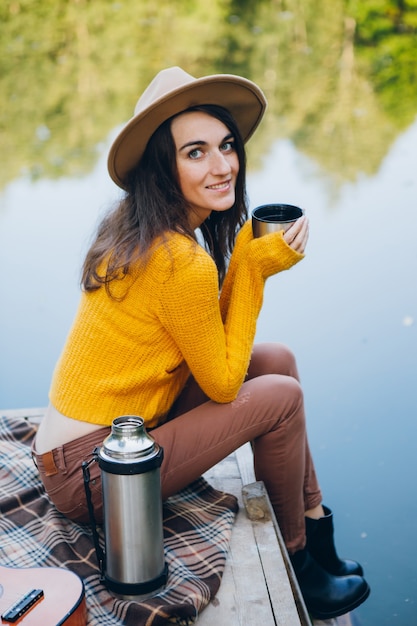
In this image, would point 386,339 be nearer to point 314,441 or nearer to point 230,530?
point 314,441

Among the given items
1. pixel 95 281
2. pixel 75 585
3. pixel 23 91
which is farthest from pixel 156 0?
pixel 75 585

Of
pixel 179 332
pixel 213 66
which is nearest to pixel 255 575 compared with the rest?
pixel 179 332

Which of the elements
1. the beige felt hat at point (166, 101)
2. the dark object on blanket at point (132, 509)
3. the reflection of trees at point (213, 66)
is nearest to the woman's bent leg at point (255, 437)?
the dark object on blanket at point (132, 509)

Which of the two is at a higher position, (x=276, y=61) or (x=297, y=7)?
(x=297, y=7)

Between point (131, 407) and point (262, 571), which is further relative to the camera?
point (131, 407)

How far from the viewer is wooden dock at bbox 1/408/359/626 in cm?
159

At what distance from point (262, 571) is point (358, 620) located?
53 centimetres

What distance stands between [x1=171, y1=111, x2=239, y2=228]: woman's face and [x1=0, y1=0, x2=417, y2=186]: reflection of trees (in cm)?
326

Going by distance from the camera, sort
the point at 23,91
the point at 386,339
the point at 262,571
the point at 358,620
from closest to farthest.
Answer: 1. the point at 262,571
2. the point at 358,620
3. the point at 386,339
4. the point at 23,91

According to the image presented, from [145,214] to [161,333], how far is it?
10.5 inches

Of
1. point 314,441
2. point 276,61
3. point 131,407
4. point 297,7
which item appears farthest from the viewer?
point 297,7

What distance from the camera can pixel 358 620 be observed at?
2.12 meters

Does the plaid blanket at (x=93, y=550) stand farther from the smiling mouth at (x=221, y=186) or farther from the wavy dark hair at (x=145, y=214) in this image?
the smiling mouth at (x=221, y=186)

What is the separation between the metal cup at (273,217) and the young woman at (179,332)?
24 mm
